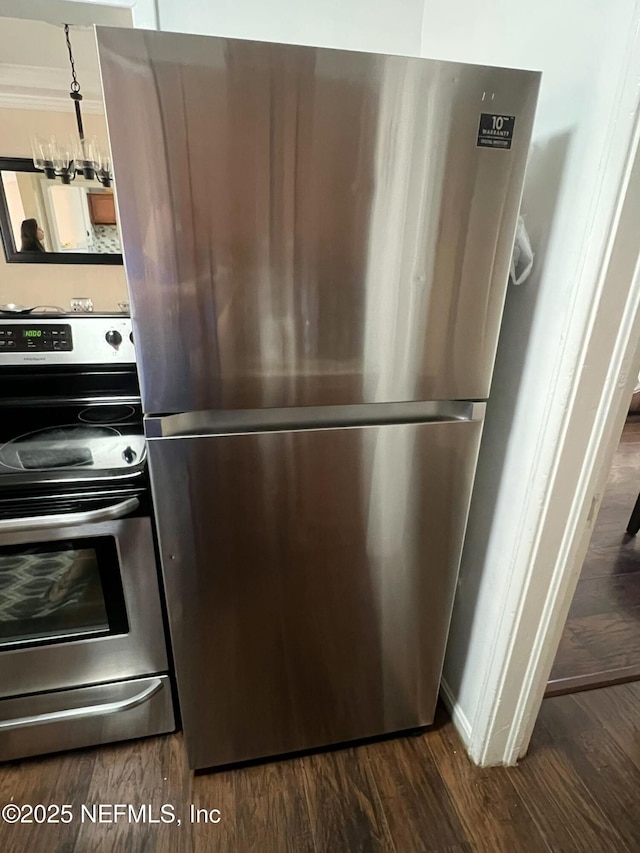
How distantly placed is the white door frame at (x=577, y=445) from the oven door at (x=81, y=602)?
2.91ft

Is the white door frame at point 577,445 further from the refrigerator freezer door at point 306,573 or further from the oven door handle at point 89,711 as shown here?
the oven door handle at point 89,711

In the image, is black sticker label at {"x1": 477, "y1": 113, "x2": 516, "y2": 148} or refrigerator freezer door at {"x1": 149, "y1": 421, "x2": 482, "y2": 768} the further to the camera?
refrigerator freezer door at {"x1": 149, "y1": 421, "x2": 482, "y2": 768}

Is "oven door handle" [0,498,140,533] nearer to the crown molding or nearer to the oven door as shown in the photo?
the oven door

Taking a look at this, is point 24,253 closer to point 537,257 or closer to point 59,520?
point 59,520

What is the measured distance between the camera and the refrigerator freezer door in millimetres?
960

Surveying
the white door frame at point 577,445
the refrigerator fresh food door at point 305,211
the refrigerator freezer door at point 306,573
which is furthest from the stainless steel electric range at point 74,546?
the white door frame at point 577,445

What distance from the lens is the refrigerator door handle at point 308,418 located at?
91 centimetres

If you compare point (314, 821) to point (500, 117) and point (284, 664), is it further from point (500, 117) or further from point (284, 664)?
point (500, 117)

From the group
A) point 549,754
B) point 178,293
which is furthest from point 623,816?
point 178,293

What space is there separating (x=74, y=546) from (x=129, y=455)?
239 mm

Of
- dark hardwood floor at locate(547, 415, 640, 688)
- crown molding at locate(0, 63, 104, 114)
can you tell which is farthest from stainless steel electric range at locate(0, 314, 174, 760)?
crown molding at locate(0, 63, 104, 114)

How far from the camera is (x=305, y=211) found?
801 mm

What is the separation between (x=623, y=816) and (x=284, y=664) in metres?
0.96

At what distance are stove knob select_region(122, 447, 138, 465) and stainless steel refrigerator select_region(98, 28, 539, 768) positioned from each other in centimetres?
22
